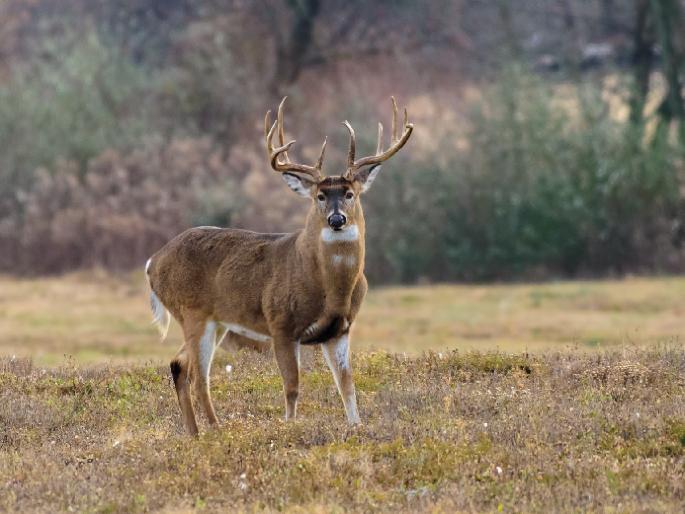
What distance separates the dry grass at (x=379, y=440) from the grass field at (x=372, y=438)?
0.02 m

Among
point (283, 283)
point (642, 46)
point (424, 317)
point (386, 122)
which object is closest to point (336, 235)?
point (283, 283)

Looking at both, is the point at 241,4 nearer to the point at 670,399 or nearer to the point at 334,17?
the point at 334,17

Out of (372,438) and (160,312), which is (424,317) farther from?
(372,438)

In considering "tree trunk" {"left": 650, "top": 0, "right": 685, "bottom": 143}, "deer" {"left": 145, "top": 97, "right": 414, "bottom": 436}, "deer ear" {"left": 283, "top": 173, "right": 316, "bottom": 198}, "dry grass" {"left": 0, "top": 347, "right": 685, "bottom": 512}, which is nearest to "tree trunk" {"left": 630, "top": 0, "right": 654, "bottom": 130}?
"tree trunk" {"left": 650, "top": 0, "right": 685, "bottom": 143}

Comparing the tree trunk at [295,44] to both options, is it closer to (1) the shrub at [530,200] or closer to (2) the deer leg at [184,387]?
(1) the shrub at [530,200]

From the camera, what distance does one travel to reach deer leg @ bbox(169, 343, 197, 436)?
10773 millimetres

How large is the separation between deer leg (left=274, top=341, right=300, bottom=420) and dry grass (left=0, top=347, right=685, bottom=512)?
0.16 meters

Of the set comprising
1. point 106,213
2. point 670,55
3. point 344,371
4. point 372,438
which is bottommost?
point 106,213

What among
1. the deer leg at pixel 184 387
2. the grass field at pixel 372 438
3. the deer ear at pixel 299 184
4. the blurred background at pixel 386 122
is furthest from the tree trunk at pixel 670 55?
the deer leg at pixel 184 387

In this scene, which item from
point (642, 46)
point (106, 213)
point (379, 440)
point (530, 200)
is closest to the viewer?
point (379, 440)

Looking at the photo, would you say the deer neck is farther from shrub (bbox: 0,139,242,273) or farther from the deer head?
shrub (bbox: 0,139,242,273)

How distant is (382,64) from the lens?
39500 millimetres

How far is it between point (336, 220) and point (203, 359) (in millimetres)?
1555

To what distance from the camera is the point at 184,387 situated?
1095 cm
